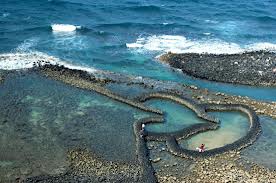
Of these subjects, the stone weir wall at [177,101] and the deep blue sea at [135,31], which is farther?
the deep blue sea at [135,31]

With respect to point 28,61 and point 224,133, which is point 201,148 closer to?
point 224,133

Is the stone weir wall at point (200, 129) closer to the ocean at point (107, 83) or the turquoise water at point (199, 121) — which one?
the turquoise water at point (199, 121)

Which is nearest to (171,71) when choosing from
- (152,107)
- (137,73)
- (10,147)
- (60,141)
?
(137,73)

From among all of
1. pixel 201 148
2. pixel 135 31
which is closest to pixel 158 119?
pixel 201 148

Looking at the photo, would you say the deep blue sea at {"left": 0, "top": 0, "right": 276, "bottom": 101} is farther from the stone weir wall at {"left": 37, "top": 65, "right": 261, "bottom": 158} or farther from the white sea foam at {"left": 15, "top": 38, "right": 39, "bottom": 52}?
the stone weir wall at {"left": 37, "top": 65, "right": 261, "bottom": 158}

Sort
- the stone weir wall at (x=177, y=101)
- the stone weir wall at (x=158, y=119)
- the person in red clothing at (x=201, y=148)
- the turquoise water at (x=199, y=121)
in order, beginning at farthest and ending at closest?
the turquoise water at (x=199, y=121)
the stone weir wall at (x=177, y=101)
the person in red clothing at (x=201, y=148)
the stone weir wall at (x=158, y=119)

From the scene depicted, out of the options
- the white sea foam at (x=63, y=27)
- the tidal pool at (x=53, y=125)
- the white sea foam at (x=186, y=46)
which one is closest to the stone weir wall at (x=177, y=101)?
the tidal pool at (x=53, y=125)

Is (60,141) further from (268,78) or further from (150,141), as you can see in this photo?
(268,78)
